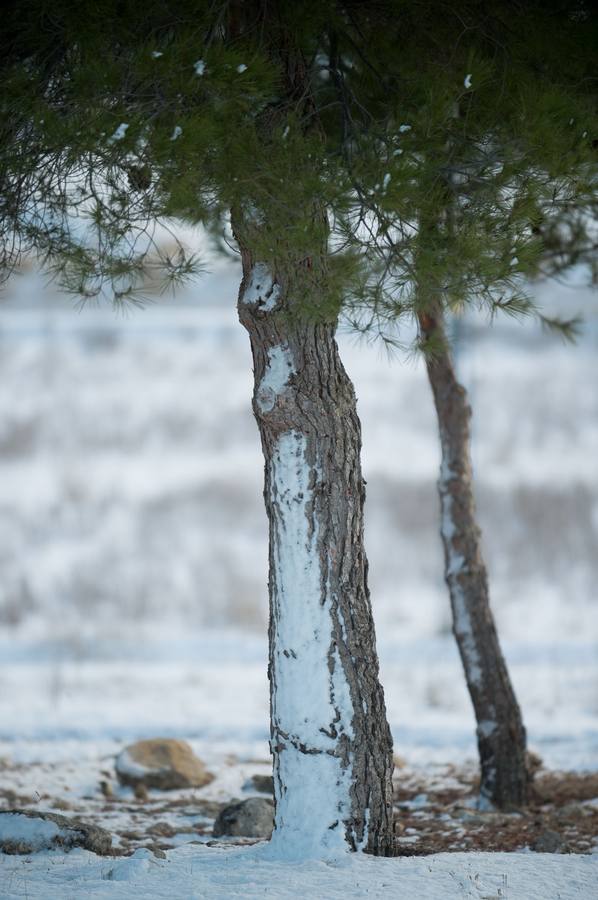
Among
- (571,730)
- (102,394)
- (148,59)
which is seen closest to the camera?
(148,59)

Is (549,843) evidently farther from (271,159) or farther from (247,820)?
(271,159)

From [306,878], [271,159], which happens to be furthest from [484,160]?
[306,878]

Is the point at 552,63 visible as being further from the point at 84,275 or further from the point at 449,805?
the point at 449,805

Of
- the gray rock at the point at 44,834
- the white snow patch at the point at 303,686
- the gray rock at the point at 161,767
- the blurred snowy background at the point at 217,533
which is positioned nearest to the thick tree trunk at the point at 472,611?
the blurred snowy background at the point at 217,533

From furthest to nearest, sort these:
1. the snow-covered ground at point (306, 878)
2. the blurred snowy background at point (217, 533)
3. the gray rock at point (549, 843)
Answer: the blurred snowy background at point (217, 533), the gray rock at point (549, 843), the snow-covered ground at point (306, 878)

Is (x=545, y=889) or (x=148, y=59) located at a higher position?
(x=148, y=59)

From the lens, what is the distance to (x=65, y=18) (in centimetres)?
348

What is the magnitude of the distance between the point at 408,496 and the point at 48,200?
12.5 meters

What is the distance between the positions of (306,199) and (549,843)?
3036 millimetres

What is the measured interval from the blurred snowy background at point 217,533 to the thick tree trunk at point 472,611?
0.97m

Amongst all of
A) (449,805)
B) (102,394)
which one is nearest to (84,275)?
(449,805)

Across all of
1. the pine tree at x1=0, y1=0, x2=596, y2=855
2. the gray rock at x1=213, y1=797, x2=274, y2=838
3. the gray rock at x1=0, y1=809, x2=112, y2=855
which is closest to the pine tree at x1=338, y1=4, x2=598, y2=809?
the pine tree at x1=0, y1=0, x2=596, y2=855

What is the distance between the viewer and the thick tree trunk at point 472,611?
5.46m

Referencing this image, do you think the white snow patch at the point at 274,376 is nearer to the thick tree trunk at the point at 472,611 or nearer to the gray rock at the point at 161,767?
the thick tree trunk at the point at 472,611
